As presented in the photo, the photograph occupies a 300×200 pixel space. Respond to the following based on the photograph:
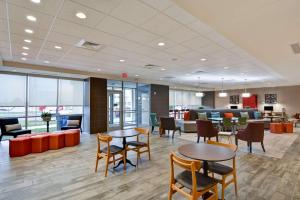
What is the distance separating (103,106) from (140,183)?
5775mm

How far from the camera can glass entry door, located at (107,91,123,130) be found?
8789mm

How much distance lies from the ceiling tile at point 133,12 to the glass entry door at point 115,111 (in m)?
6.21

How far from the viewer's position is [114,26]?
3.12 m

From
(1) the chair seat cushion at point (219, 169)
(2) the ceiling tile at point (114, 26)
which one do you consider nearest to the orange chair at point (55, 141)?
(2) the ceiling tile at point (114, 26)

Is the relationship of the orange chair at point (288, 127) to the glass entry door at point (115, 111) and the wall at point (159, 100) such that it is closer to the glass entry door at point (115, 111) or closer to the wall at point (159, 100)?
the wall at point (159, 100)

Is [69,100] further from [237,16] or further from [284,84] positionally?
[284,84]

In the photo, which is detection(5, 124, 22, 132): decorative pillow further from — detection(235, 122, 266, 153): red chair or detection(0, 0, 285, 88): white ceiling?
detection(235, 122, 266, 153): red chair

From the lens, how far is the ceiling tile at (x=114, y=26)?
115 inches

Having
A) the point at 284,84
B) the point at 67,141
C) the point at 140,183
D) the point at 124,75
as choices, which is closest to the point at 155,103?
the point at 124,75

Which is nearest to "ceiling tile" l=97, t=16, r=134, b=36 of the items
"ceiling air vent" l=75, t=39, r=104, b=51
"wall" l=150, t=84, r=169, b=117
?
"ceiling air vent" l=75, t=39, r=104, b=51

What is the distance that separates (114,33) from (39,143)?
4039mm

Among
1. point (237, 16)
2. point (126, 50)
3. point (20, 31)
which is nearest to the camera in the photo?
point (237, 16)

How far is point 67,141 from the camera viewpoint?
217 inches

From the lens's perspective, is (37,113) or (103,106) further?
(103,106)
